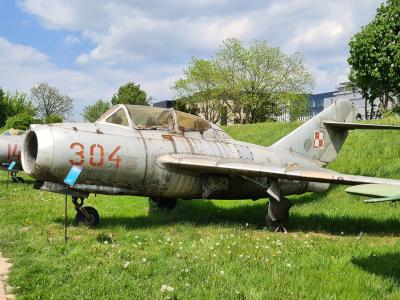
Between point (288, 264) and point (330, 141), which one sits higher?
point (330, 141)

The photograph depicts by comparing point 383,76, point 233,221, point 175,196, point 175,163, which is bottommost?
point 233,221

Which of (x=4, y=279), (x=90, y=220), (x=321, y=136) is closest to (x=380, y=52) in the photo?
(x=321, y=136)

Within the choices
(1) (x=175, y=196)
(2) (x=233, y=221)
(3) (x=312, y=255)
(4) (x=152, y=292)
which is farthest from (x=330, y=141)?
(4) (x=152, y=292)

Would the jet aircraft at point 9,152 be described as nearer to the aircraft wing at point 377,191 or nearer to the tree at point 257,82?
the aircraft wing at point 377,191

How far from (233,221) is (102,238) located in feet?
13.2

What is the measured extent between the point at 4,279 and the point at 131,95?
89.1m

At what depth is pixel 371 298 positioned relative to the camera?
17.1 ft

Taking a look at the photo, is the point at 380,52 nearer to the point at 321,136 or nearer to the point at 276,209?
the point at 321,136

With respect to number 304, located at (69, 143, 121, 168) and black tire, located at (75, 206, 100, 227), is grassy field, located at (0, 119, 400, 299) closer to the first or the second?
black tire, located at (75, 206, 100, 227)

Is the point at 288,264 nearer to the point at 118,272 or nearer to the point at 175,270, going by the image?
the point at 175,270

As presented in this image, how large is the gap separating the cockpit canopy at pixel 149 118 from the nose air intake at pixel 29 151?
4.99 ft

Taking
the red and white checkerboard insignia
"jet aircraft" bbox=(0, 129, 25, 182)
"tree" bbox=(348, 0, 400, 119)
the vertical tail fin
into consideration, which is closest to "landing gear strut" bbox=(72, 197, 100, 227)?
the vertical tail fin

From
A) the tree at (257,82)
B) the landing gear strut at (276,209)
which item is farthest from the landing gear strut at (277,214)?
the tree at (257,82)

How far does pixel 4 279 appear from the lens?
19.2 feet
